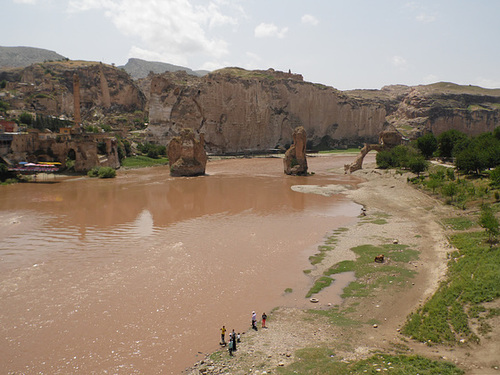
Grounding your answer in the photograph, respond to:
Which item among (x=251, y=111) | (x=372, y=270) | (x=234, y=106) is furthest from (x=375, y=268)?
(x=251, y=111)

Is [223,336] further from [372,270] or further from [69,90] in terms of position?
Answer: [69,90]

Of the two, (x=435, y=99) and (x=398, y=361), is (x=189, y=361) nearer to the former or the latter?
(x=398, y=361)

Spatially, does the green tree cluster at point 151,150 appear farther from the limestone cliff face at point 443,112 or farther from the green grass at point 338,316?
the limestone cliff face at point 443,112

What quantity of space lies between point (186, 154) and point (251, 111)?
121ft

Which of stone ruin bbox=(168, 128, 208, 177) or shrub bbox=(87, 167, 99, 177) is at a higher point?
stone ruin bbox=(168, 128, 208, 177)

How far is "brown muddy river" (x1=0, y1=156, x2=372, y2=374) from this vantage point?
35.8 ft

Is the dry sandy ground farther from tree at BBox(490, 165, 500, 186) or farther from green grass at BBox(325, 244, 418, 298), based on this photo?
tree at BBox(490, 165, 500, 186)

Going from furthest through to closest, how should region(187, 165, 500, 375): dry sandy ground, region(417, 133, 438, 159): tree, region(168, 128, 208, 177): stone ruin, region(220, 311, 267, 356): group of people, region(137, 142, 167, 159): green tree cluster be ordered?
region(137, 142, 167, 159): green tree cluster → region(417, 133, 438, 159): tree → region(168, 128, 208, 177): stone ruin → region(220, 311, 267, 356): group of people → region(187, 165, 500, 375): dry sandy ground

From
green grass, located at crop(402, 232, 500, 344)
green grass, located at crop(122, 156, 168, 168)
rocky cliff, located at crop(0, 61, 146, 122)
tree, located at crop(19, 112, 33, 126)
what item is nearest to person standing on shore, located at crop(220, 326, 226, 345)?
green grass, located at crop(402, 232, 500, 344)

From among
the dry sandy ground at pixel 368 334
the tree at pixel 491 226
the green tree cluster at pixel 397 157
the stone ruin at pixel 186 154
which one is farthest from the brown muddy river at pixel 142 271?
the green tree cluster at pixel 397 157

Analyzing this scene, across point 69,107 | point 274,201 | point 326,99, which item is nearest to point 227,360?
point 274,201

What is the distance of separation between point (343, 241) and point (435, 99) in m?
96.1

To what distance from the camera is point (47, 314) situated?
12.7 meters

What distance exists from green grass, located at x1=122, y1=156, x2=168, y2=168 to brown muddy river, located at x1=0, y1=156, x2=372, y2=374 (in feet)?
68.6
